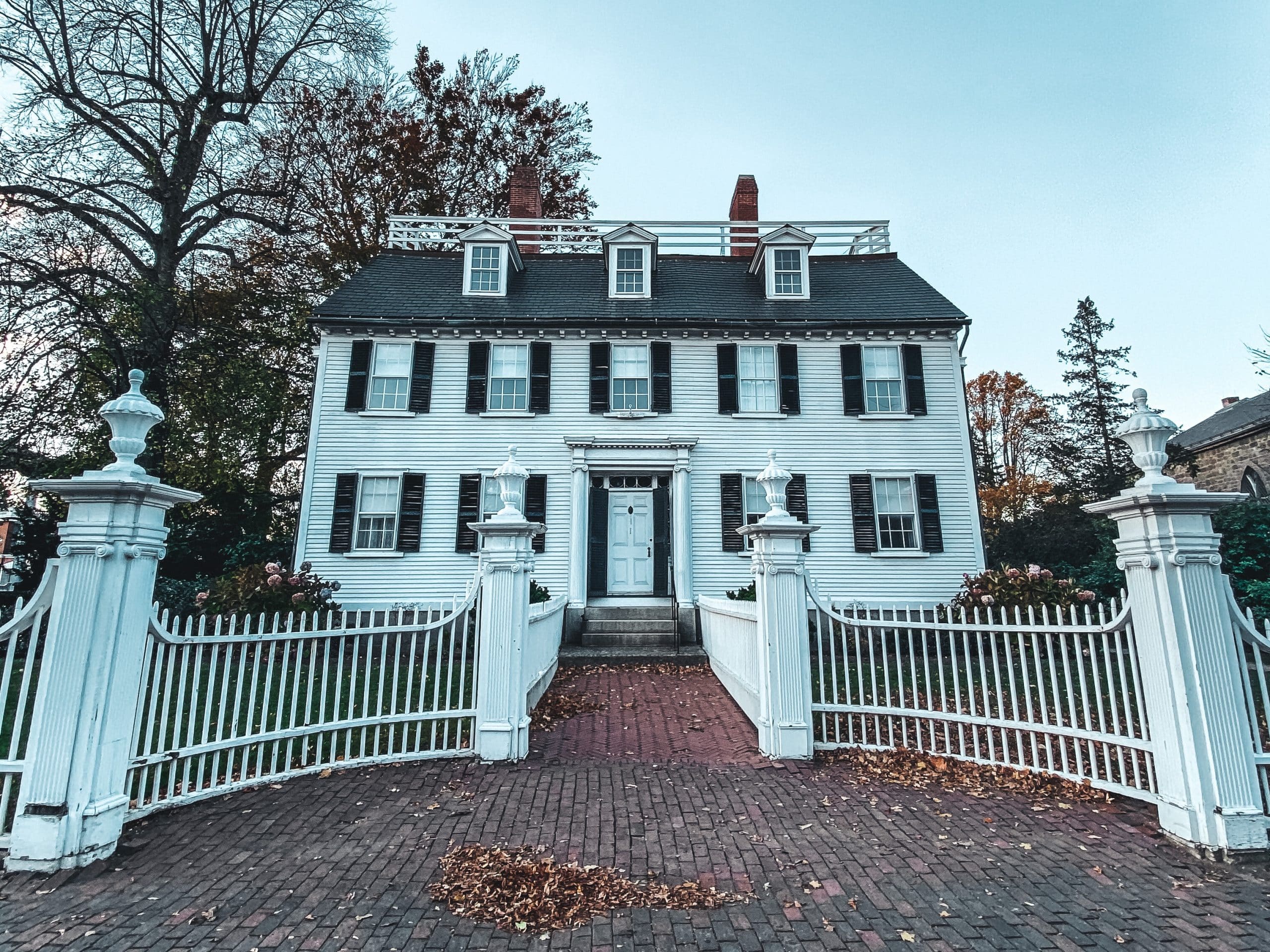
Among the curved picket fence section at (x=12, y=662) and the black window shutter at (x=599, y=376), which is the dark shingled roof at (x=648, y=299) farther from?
the curved picket fence section at (x=12, y=662)

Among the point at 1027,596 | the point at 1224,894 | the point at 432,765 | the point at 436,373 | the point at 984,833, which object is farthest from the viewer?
the point at 436,373

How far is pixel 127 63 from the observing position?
47.0 feet

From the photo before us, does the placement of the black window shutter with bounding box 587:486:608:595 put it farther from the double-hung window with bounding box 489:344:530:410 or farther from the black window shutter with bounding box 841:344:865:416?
the black window shutter with bounding box 841:344:865:416

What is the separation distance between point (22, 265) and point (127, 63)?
6708 mm

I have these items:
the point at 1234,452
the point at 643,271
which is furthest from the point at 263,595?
the point at 1234,452

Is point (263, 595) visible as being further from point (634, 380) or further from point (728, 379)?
point (728, 379)

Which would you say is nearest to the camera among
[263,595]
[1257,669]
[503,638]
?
[1257,669]

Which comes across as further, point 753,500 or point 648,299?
point 648,299

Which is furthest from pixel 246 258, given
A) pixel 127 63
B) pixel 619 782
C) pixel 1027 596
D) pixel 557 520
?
pixel 1027 596

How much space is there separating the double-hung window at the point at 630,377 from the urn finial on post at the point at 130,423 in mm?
10244

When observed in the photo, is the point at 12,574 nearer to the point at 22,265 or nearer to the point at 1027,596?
the point at 22,265

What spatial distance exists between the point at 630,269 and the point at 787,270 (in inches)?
154

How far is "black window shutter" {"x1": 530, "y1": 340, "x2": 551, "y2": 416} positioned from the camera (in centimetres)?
1377

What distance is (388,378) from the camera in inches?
547
